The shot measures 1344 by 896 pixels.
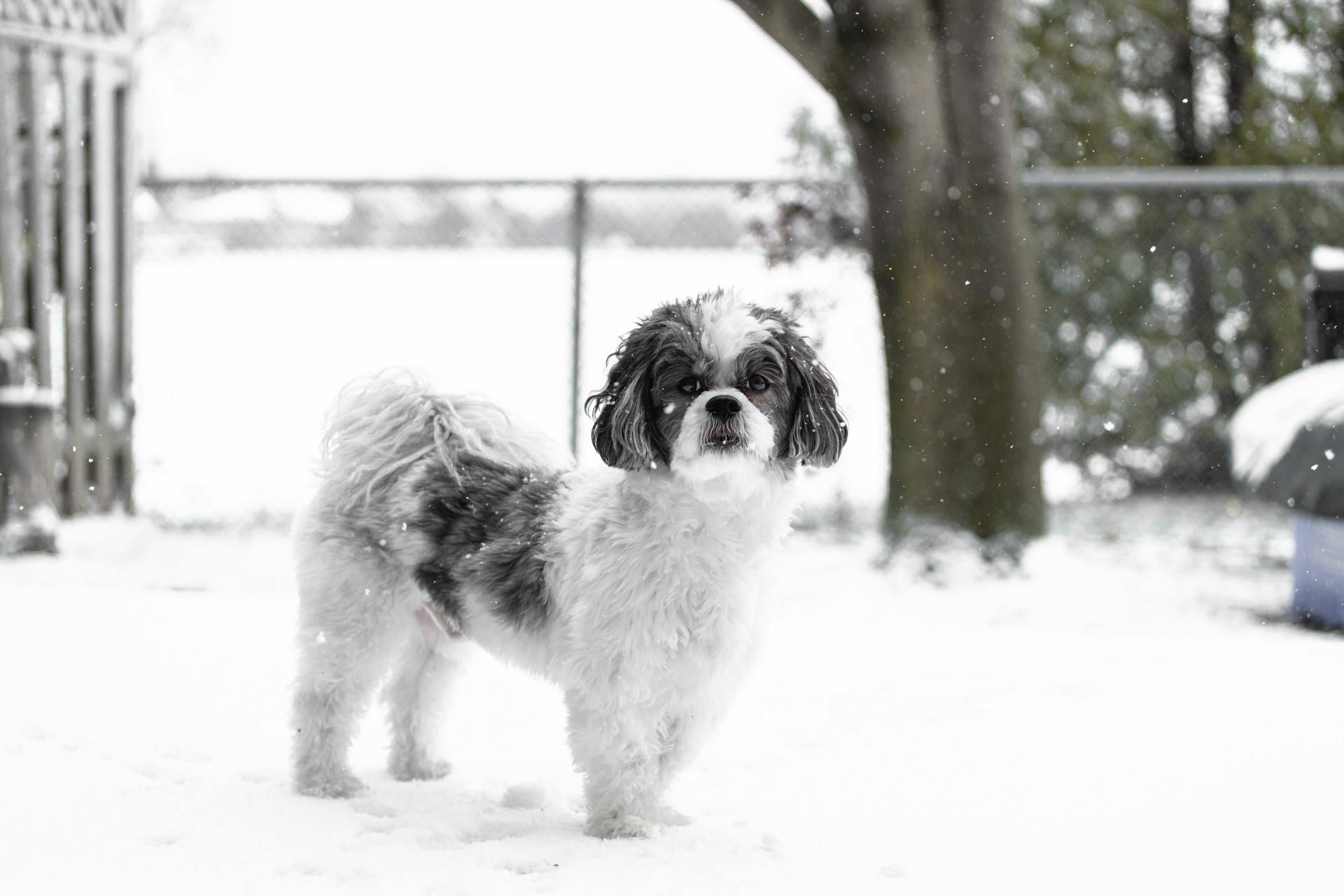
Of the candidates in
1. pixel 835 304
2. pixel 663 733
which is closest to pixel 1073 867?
pixel 663 733

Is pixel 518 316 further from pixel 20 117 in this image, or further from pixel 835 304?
pixel 20 117

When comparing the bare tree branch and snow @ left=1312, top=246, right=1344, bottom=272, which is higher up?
the bare tree branch

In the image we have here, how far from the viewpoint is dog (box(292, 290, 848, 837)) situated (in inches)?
112

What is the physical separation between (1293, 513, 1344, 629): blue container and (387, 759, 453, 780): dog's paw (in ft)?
12.8

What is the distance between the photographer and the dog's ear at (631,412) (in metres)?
2.84

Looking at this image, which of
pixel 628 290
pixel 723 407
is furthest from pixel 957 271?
pixel 723 407

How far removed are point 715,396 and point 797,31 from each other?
395cm

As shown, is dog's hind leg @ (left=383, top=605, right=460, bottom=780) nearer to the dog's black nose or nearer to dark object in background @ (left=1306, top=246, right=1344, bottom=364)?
the dog's black nose

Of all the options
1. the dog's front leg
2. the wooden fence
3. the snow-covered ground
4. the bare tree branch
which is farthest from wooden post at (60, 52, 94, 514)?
the dog's front leg

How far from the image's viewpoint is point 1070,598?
600cm

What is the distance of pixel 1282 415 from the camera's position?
5555mm

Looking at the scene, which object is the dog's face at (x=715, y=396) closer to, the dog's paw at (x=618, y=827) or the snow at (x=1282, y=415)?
the dog's paw at (x=618, y=827)

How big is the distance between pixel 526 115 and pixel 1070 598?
5562mm

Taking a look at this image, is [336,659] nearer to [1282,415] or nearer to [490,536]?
[490,536]
